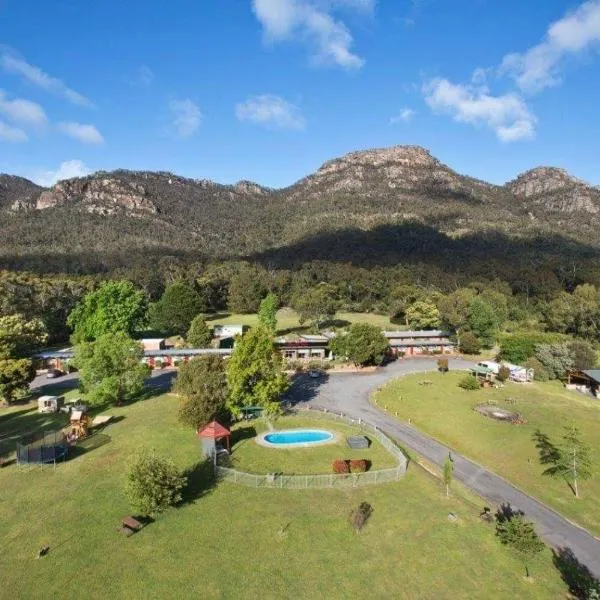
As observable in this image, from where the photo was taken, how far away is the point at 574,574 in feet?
79.9

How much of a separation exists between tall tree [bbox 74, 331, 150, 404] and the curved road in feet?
61.9

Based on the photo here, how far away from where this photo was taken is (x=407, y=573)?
23500 mm

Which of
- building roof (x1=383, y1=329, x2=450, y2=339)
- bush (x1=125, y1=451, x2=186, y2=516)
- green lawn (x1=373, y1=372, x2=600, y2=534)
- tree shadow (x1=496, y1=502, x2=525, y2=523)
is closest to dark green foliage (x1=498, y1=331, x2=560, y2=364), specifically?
green lawn (x1=373, y1=372, x2=600, y2=534)

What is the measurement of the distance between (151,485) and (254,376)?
743 inches

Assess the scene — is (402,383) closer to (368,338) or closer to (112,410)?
(368,338)

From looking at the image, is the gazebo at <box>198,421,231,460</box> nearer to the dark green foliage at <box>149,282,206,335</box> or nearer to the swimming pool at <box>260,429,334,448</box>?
the swimming pool at <box>260,429,334,448</box>

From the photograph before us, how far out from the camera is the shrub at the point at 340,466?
1315 inches

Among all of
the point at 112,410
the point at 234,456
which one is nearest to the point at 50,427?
the point at 112,410

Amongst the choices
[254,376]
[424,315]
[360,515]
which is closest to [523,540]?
[360,515]

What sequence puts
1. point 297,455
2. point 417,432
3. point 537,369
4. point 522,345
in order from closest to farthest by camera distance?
point 297,455
point 417,432
point 537,369
point 522,345

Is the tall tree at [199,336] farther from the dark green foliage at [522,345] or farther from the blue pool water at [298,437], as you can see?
the dark green foliage at [522,345]

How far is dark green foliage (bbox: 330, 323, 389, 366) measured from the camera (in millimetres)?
69188

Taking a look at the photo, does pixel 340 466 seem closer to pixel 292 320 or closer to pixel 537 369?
pixel 537 369

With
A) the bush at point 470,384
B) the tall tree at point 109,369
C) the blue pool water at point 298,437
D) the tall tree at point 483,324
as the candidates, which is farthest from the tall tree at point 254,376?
the tall tree at point 483,324
